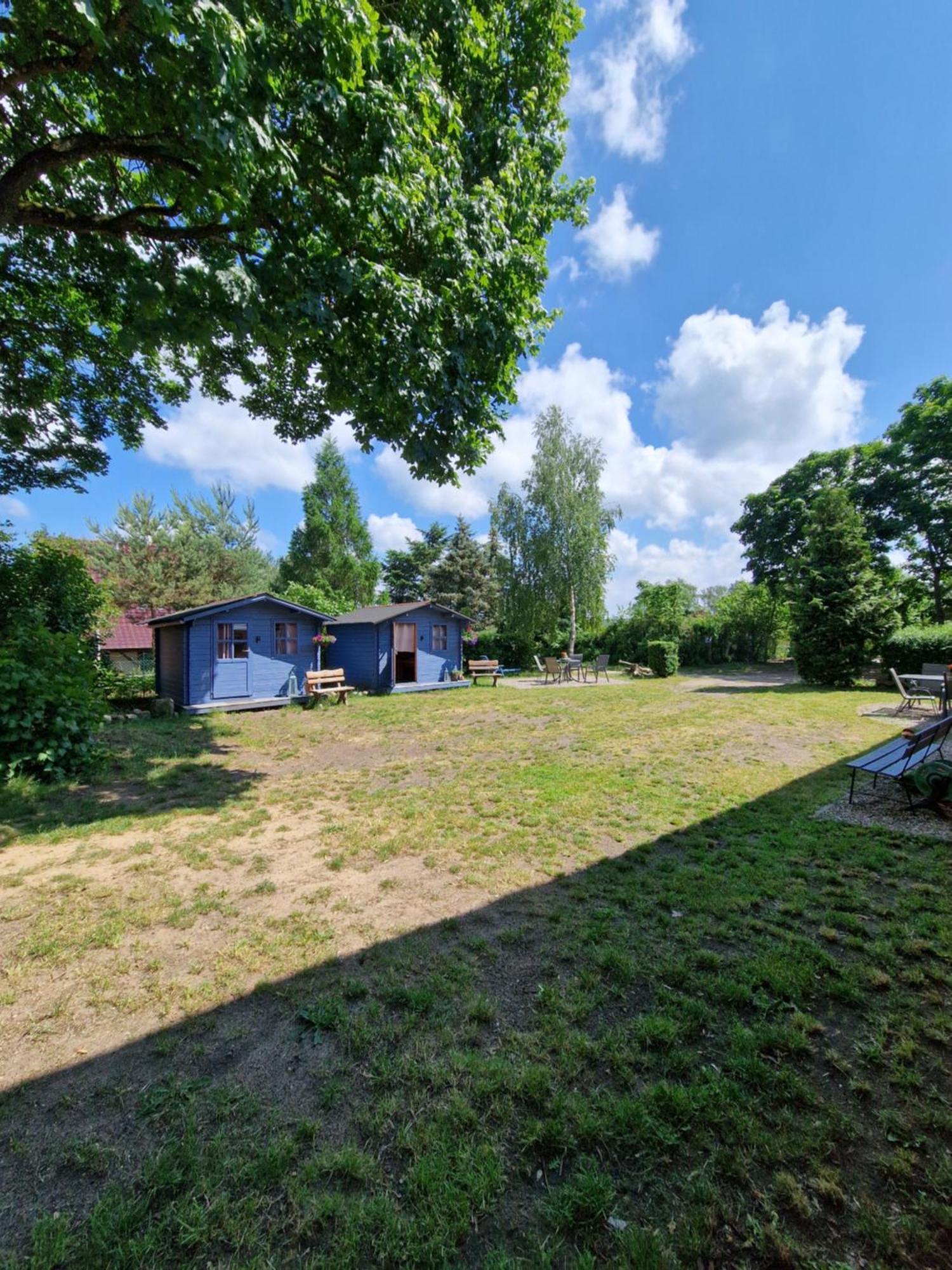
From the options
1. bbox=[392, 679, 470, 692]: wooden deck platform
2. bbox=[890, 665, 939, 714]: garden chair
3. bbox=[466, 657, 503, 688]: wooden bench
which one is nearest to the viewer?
bbox=[890, 665, 939, 714]: garden chair

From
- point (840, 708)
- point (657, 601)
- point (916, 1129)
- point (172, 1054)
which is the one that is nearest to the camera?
point (916, 1129)

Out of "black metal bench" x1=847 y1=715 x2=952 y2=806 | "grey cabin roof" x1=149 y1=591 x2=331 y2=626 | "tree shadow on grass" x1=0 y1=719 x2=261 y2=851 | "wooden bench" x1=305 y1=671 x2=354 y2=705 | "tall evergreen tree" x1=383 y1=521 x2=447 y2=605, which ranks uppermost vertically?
"tall evergreen tree" x1=383 y1=521 x2=447 y2=605

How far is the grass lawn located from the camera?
59.4 inches

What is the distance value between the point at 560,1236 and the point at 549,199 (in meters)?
8.98

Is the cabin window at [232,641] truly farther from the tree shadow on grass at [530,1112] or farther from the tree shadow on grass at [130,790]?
the tree shadow on grass at [530,1112]

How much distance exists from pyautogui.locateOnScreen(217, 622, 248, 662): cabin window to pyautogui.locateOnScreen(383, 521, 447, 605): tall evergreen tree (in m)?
23.5

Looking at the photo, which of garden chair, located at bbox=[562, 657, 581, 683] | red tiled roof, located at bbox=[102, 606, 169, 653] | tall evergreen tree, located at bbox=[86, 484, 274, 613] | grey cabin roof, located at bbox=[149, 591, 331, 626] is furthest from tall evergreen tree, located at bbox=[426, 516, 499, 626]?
grey cabin roof, located at bbox=[149, 591, 331, 626]

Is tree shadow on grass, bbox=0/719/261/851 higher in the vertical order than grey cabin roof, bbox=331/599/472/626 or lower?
lower

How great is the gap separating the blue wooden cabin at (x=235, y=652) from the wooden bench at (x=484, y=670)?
6111mm

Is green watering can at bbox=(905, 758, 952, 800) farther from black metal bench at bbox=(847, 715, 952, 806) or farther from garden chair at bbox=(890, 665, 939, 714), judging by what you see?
garden chair at bbox=(890, 665, 939, 714)

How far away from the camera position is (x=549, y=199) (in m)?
6.28

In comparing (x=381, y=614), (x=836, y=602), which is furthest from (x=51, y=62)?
(x=836, y=602)

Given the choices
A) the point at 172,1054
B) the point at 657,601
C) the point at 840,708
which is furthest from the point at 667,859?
the point at 657,601

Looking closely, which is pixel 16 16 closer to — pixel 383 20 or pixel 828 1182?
pixel 383 20
